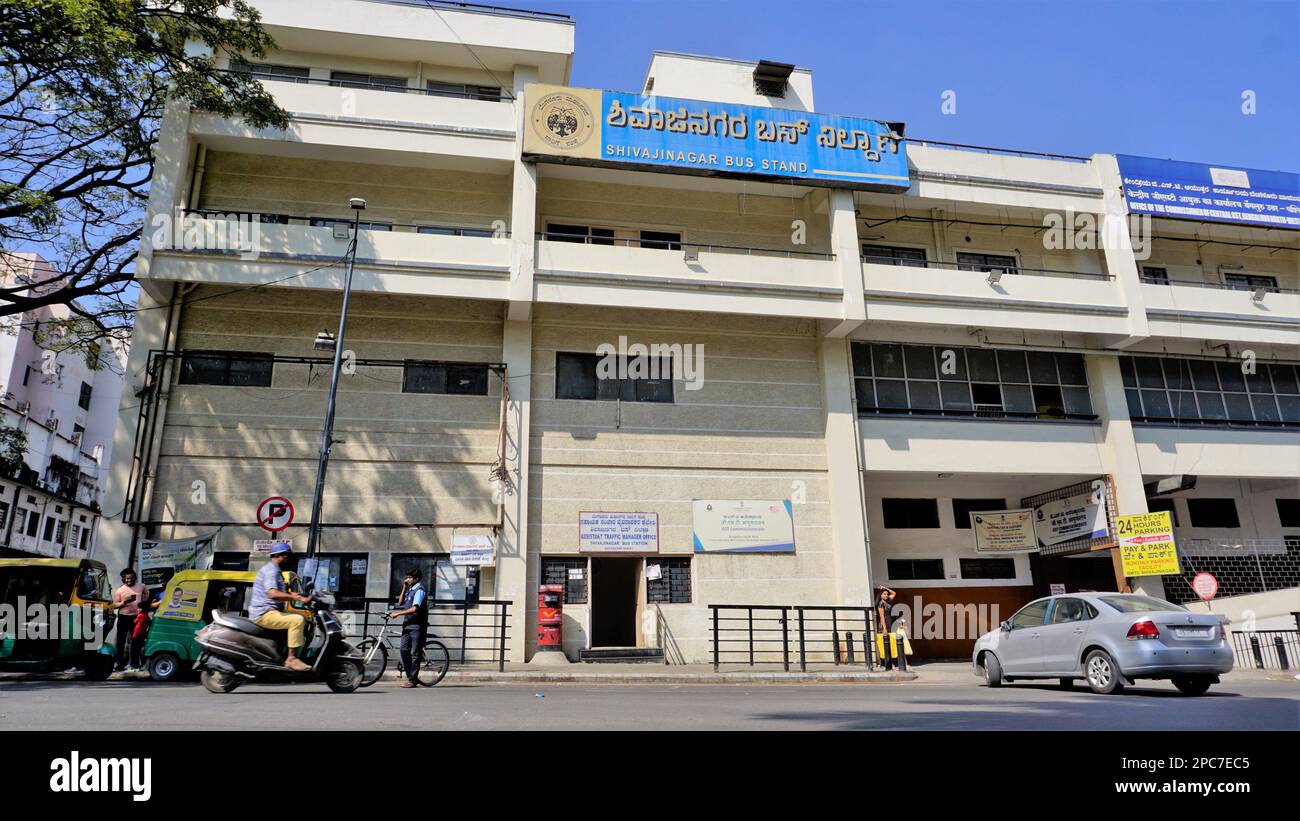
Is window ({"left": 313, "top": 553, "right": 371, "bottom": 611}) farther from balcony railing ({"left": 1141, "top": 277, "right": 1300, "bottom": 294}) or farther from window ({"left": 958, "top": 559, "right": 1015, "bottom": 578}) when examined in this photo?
balcony railing ({"left": 1141, "top": 277, "right": 1300, "bottom": 294})

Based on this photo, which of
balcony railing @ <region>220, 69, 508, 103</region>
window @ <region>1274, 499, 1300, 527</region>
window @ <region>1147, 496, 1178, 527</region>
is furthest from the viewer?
window @ <region>1274, 499, 1300, 527</region>

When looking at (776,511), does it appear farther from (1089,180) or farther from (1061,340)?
(1089,180)

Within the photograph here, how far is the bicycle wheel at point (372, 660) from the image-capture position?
31.8 ft

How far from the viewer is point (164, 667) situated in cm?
1232

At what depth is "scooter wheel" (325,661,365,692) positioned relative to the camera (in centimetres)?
897

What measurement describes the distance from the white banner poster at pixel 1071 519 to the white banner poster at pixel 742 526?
324 inches

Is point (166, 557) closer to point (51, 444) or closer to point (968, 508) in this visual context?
point (968, 508)

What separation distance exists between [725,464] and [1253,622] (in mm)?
14190

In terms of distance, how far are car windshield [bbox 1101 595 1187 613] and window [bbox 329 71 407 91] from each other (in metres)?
19.7

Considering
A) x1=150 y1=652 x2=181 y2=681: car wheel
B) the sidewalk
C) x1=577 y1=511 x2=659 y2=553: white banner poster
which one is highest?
x1=577 y1=511 x2=659 y2=553: white banner poster

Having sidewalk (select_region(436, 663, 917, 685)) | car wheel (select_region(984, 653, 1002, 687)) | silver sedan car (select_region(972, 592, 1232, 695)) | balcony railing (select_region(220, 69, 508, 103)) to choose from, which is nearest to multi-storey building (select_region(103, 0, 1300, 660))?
balcony railing (select_region(220, 69, 508, 103))

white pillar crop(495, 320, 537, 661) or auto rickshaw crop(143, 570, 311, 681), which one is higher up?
white pillar crop(495, 320, 537, 661)
